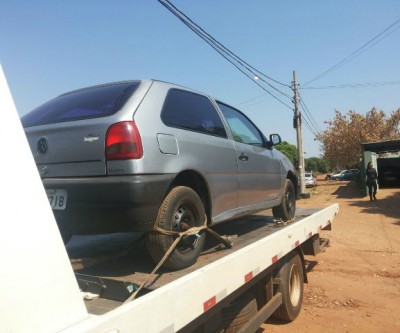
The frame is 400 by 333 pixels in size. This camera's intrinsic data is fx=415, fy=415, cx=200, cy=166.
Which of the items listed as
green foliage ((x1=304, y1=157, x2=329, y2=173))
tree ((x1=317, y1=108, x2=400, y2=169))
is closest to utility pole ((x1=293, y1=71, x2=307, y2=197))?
tree ((x1=317, y1=108, x2=400, y2=169))

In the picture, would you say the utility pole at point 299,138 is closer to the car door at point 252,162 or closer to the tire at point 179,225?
the car door at point 252,162

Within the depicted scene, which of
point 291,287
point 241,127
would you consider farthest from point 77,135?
point 291,287

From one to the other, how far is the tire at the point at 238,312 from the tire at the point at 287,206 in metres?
1.74

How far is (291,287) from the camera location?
Answer: 5031 millimetres

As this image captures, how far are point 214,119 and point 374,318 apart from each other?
324 centimetres

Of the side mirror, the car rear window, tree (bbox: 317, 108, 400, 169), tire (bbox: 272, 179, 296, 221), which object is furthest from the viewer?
tree (bbox: 317, 108, 400, 169)

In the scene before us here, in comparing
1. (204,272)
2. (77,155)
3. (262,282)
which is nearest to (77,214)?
(77,155)

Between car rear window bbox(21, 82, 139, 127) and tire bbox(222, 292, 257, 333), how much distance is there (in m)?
1.83

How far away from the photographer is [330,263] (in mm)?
8141

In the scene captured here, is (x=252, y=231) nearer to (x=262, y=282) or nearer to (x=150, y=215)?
(x=262, y=282)

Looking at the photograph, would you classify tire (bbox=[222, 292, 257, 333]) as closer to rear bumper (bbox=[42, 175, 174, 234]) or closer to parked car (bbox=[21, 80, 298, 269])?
parked car (bbox=[21, 80, 298, 269])

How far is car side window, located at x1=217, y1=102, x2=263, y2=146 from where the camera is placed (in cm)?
432

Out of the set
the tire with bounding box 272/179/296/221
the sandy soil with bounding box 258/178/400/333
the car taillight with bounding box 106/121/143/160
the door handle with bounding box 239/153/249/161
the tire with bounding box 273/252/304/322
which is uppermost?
the car taillight with bounding box 106/121/143/160

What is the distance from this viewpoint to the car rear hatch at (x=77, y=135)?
2752 millimetres
